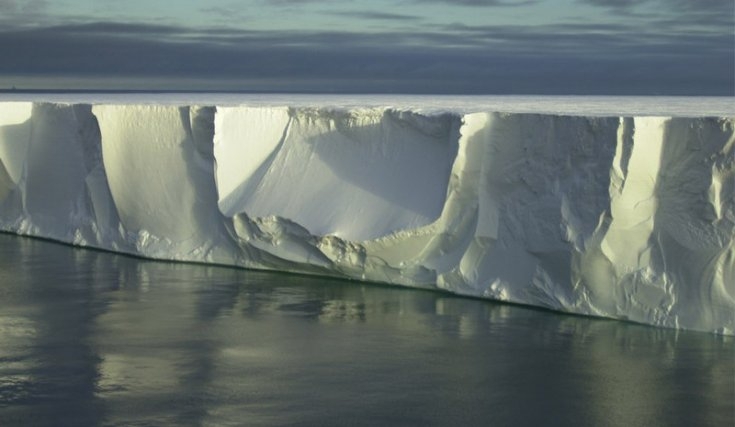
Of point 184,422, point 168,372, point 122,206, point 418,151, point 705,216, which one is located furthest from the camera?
point 122,206

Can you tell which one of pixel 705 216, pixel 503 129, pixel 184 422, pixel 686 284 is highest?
pixel 503 129

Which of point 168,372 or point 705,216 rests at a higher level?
point 705,216

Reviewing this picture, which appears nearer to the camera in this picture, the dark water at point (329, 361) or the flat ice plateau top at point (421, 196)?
the dark water at point (329, 361)

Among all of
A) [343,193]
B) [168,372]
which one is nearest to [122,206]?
[343,193]

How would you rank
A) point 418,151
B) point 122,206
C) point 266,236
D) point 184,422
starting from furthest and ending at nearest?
point 122,206, point 266,236, point 418,151, point 184,422

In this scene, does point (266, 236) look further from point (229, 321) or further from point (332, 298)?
point (229, 321)
